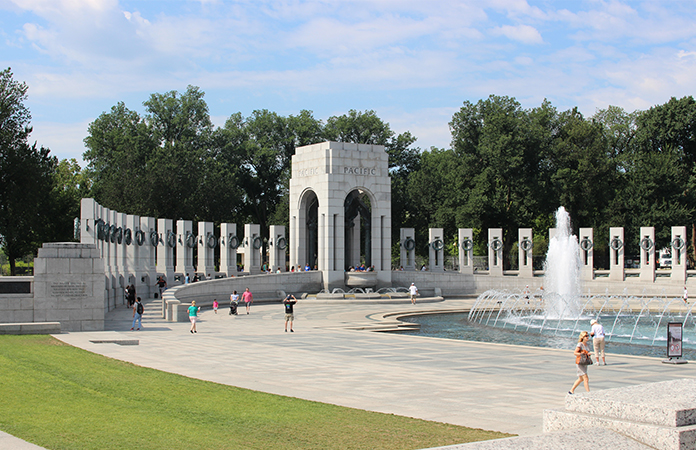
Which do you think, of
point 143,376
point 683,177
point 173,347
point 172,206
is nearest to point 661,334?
point 173,347

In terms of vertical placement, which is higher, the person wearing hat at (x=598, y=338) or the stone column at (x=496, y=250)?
the stone column at (x=496, y=250)

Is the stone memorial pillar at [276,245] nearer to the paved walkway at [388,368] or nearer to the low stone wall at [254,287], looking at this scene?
the low stone wall at [254,287]

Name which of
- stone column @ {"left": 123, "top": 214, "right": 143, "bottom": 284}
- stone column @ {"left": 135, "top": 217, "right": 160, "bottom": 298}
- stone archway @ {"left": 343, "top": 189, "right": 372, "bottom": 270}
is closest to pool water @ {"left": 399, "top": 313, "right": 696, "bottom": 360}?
stone archway @ {"left": 343, "top": 189, "right": 372, "bottom": 270}

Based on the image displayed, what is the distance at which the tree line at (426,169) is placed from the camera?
216 feet

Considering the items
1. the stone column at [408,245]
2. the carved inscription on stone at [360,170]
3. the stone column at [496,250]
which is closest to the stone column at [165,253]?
the carved inscription on stone at [360,170]

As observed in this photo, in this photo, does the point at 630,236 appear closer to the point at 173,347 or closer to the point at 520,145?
the point at 520,145

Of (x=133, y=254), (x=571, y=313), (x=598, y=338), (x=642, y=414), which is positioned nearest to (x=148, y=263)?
(x=133, y=254)

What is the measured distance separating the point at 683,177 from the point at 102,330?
6092 centimetres

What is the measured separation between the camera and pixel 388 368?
18.2m

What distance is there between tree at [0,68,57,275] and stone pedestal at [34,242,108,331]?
108ft

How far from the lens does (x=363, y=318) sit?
34125 mm

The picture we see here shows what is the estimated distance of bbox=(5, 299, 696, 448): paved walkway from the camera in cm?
1316

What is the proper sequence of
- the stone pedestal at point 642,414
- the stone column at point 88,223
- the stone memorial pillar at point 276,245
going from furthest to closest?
the stone memorial pillar at point 276,245
the stone column at point 88,223
the stone pedestal at point 642,414

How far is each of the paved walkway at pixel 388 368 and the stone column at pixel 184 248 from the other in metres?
22.7
